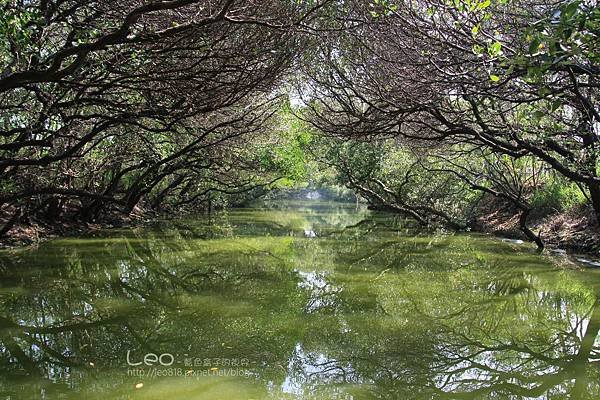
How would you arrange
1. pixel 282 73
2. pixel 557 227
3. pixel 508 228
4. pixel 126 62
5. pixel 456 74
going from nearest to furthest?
pixel 456 74 < pixel 126 62 < pixel 282 73 < pixel 557 227 < pixel 508 228

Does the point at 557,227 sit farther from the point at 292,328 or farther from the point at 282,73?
the point at 292,328

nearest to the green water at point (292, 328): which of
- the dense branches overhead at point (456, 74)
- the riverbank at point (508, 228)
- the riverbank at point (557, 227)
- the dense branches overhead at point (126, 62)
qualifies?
the riverbank at point (508, 228)

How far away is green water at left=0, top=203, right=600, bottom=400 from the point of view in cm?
457

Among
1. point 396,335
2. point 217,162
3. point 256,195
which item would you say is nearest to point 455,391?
point 396,335

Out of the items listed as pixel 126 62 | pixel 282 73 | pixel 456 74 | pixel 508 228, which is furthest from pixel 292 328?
pixel 508 228

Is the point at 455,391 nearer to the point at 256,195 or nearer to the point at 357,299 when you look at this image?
the point at 357,299

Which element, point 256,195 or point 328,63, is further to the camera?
point 256,195

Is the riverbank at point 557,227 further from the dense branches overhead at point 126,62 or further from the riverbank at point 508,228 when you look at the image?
the dense branches overhead at point 126,62

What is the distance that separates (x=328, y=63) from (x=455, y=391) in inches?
327

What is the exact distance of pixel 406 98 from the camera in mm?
9594

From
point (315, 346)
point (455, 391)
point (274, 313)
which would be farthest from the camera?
point (274, 313)

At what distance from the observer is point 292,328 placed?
247 inches

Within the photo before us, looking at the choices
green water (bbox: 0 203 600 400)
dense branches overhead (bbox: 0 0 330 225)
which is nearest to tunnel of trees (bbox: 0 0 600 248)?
dense branches overhead (bbox: 0 0 330 225)

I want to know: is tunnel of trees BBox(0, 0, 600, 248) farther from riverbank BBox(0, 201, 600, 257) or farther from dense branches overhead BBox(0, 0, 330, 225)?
riverbank BBox(0, 201, 600, 257)
